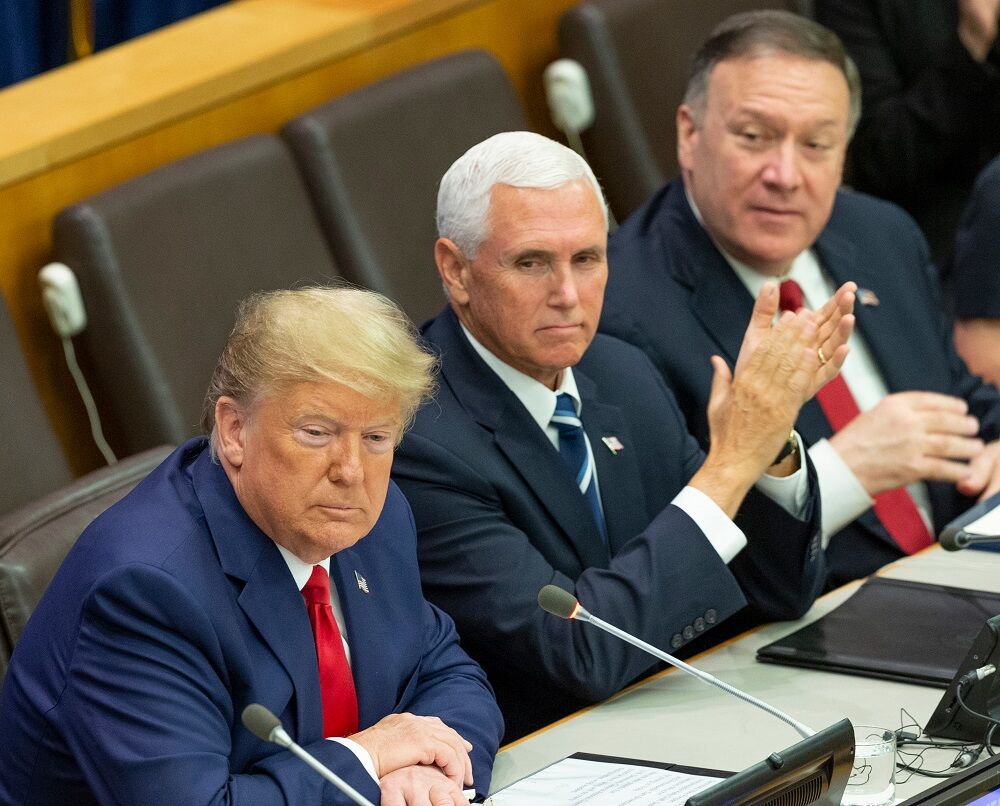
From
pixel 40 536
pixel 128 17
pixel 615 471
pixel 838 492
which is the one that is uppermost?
pixel 128 17

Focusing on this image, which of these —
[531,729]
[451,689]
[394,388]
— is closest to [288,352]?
[394,388]

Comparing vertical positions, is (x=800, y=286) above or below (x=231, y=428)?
below

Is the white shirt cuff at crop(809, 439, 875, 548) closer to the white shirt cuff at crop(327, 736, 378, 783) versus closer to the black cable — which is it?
→ the black cable

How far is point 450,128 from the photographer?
3398 millimetres

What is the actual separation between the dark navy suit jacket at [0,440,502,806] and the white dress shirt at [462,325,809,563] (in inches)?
19.2

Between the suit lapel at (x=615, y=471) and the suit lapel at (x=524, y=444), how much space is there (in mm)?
52

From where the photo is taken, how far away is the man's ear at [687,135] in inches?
124

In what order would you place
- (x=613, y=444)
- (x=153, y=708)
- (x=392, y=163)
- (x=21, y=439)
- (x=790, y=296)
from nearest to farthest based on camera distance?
(x=153, y=708) < (x=613, y=444) < (x=21, y=439) < (x=790, y=296) < (x=392, y=163)

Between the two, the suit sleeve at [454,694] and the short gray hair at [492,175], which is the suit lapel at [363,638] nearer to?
the suit sleeve at [454,694]

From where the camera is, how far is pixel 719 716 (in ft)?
7.18

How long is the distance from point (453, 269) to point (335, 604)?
0.65m

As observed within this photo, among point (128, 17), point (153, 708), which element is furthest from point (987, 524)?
point (128, 17)

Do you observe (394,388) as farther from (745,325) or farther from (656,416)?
(745,325)

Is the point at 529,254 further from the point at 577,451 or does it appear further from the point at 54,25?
the point at 54,25
